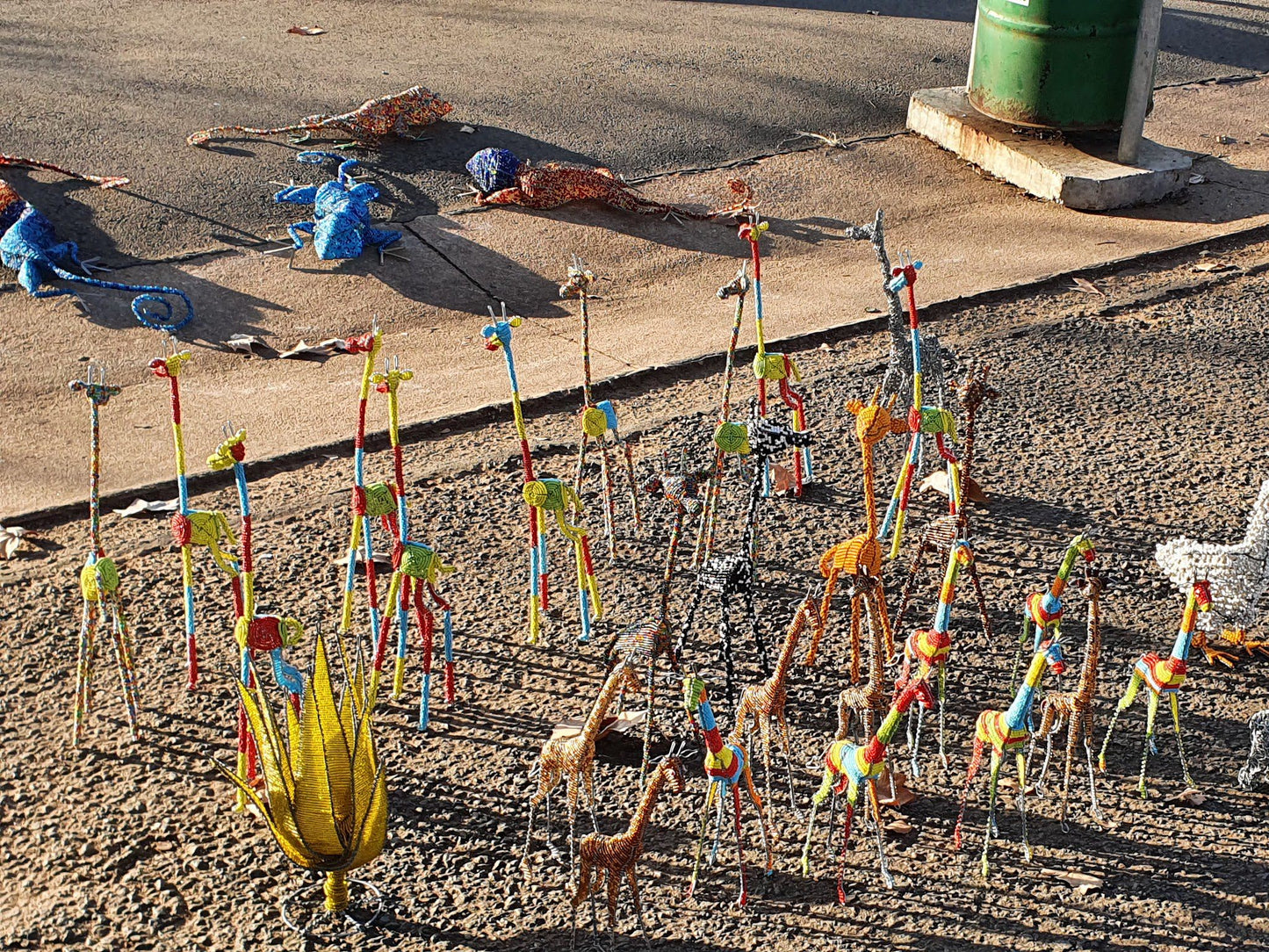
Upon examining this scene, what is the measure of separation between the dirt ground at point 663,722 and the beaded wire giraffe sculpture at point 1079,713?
0.23 ft

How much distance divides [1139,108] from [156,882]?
8.42 meters

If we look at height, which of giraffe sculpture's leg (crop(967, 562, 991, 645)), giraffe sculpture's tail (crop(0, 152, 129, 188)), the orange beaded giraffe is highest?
giraffe sculpture's tail (crop(0, 152, 129, 188))

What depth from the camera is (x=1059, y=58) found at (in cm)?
1020

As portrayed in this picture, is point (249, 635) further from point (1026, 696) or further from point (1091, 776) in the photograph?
point (1091, 776)

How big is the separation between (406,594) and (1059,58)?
23.5 feet

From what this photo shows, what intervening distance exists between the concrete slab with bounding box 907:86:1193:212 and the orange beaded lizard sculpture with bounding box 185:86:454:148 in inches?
152

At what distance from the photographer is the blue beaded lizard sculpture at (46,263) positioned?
27.7ft

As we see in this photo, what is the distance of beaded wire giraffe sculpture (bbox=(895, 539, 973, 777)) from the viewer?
451 centimetres

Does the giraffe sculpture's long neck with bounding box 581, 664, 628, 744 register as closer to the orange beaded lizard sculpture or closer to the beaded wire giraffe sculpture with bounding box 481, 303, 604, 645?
the beaded wire giraffe sculpture with bounding box 481, 303, 604, 645

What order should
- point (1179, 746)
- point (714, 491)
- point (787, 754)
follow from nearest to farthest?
point (787, 754) → point (1179, 746) → point (714, 491)

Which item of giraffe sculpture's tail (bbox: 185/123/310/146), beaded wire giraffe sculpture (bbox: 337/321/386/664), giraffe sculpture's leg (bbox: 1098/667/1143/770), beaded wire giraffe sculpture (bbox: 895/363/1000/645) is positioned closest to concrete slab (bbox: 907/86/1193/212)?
beaded wire giraffe sculpture (bbox: 895/363/1000/645)

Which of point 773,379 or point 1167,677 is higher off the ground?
point 773,379

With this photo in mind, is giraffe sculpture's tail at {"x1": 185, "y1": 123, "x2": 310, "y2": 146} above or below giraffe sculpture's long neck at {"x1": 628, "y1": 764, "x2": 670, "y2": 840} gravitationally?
above

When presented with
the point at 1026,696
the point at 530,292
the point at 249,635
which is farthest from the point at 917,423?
the point at 530,292
